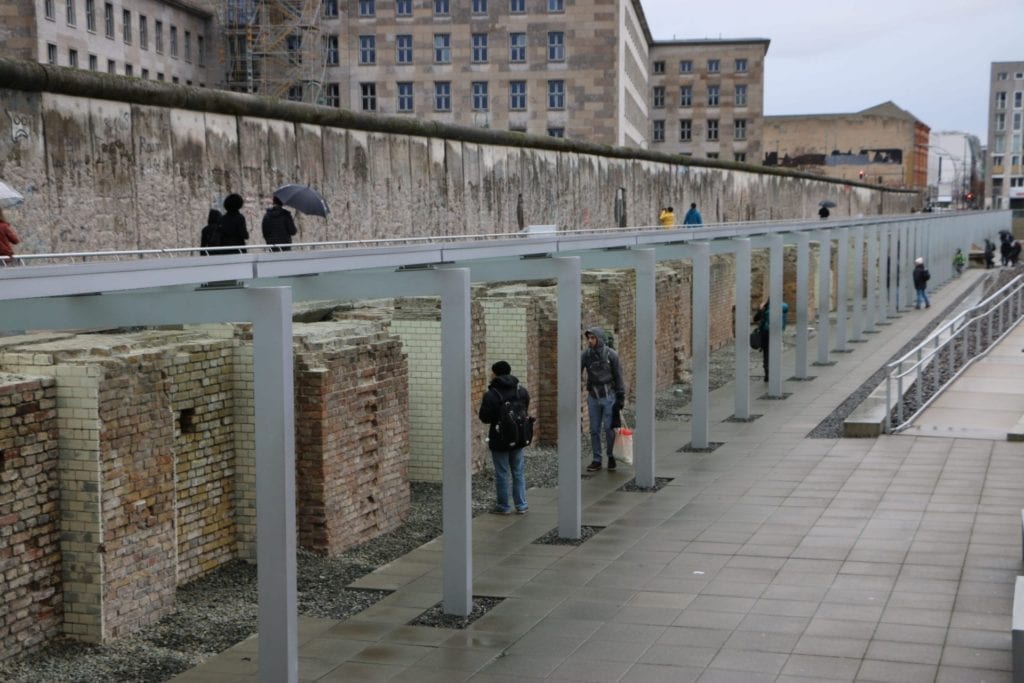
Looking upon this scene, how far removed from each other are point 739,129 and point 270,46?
1535 inches

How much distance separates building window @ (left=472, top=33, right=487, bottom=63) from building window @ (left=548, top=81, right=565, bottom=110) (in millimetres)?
3182

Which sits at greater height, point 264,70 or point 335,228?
point 264,70

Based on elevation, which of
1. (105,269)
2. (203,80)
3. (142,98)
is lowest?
(105,269)

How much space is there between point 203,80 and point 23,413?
1977 inches

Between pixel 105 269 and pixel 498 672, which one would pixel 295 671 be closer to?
pixel 498 672

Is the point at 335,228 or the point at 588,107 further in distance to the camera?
the point at 588,107

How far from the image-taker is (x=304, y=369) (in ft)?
35.5

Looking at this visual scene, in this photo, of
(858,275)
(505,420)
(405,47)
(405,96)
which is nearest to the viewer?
(505,420)

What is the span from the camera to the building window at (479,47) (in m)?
61.5

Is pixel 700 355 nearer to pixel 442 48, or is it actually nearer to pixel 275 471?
pixel 275 471

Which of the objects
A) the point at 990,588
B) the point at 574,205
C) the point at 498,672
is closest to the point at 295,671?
the point at 498,672

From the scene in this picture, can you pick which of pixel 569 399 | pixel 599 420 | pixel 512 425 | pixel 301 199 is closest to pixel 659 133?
pixel 599 420

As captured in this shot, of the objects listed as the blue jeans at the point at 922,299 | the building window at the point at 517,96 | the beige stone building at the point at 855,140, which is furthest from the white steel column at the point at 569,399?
the beige stone building at the point at 855,140

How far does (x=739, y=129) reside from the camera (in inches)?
3460
